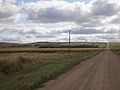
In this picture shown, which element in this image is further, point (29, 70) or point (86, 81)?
point (29, 70)

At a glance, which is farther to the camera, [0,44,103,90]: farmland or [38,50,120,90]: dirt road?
[0,44,103,90]: farmland

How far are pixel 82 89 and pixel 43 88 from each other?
211 centimetres

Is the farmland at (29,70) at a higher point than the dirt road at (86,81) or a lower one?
lower

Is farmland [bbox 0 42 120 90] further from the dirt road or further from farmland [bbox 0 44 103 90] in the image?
the dirt road

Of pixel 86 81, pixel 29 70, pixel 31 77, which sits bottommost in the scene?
pixel 29 70

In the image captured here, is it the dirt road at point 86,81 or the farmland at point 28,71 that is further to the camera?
the farmland at point 28,71

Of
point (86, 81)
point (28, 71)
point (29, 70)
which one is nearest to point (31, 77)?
point (86, 81)

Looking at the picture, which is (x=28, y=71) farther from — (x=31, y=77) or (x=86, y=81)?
(x=86, y=81)

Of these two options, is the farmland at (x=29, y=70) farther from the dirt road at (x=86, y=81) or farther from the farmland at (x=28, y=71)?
the dirt road at (x=86, y=81)

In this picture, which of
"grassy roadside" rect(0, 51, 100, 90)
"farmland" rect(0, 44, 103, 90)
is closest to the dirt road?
"grassy roadside" rect(0, 51, 100, 90)

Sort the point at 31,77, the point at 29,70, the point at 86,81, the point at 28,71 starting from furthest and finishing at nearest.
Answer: the point at 29,70 → the point at 28,71 → the point at 31,77 → the point at 86,81

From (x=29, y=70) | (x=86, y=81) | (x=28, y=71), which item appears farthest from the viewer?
(x=29, y=70)

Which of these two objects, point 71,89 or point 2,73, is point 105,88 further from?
point 2,73

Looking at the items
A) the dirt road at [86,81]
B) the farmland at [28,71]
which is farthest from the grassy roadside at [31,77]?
the dirt road at [86,81]
